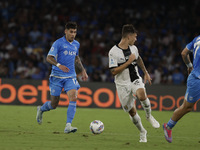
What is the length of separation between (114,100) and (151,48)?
4725 mm

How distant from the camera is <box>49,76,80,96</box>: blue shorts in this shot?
26.7 ft

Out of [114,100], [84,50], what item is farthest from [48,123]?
[84,50]

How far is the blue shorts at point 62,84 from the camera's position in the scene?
8.15 meters

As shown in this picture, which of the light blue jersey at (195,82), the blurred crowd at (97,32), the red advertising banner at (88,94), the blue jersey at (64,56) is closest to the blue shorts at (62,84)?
the blue jersey at (64,56)

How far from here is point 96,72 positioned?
16453 millimetres

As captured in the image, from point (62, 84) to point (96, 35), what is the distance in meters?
10.7

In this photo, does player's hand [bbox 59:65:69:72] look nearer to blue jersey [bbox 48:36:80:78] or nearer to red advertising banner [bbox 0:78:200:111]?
blue jersey [bbox 48:36:80:78]

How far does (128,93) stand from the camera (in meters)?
7.23

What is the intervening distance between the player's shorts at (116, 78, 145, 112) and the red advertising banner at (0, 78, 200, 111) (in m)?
7.76

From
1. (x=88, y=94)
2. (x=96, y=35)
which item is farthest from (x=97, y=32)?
(x=88, y=94)

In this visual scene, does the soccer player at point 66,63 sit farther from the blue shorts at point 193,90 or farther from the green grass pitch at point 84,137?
the blue shorts at point 193,90

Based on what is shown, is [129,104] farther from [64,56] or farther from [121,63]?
[64,56]

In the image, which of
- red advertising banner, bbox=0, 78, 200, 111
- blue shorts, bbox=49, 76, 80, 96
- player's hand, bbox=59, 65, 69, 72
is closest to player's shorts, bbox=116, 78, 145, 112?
player's hand, bbox=59, 65, 69, 72

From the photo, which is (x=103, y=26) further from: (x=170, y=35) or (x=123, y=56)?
(x=123, y=56)
